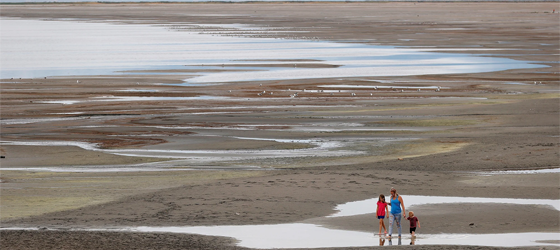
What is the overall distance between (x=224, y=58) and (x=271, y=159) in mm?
32881

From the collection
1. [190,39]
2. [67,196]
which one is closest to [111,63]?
[190,39]

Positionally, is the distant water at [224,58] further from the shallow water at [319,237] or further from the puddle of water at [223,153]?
the shallow water at [319,237]

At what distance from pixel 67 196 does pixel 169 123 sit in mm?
10135

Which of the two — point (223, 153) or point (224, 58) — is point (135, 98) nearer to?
point (223, 153)

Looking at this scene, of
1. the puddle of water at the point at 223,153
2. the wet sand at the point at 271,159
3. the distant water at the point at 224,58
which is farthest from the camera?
the distant water at the point at 224,58

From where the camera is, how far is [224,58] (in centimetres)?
5344

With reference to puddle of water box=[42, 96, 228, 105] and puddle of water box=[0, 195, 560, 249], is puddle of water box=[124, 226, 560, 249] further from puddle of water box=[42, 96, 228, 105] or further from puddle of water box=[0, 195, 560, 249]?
puddle of water box=[42, 96, 228, 105]

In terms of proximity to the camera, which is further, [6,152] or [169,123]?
[169,123]

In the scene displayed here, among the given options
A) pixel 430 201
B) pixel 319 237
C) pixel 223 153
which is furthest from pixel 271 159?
pixel 319 237

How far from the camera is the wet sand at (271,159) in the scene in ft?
50.1

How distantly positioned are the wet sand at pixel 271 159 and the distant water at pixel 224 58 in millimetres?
4597

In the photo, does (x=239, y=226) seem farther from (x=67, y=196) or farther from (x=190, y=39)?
(x=190, y=39)

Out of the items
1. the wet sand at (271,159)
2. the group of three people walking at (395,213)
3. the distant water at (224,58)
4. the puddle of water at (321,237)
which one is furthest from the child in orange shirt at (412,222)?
the distant water at (224,58)

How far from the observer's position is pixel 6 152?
22.4 meters
